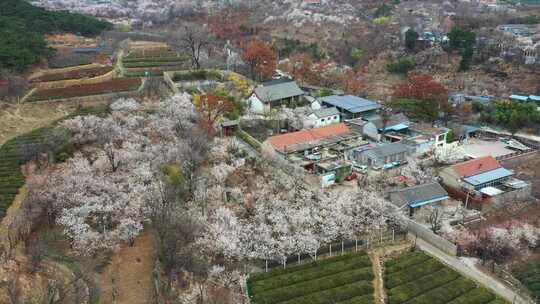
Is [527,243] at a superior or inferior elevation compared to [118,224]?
inferior

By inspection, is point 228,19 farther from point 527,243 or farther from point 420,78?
point 527,243

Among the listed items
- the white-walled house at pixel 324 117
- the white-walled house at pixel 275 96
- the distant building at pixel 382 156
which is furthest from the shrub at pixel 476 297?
the white-walled house at pixel 275 96

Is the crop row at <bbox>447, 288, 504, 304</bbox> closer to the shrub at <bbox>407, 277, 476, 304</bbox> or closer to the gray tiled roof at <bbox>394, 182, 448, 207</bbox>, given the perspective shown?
the shrub at <bbox>407, 277, 476, 304</bbox>

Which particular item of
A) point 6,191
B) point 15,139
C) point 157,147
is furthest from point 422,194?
point 15,139

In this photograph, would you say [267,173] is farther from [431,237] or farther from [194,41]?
[194,41]

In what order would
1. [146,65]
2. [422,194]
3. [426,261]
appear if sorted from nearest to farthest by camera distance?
[426,261] → [422,194] → [146,65]

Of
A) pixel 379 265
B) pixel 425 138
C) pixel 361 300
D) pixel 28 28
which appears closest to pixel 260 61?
pixel 425 138

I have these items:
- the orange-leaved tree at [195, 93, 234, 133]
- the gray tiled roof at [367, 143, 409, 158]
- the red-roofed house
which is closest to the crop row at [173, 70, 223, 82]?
the orange-leaved tree at [195, 93, 234, 133]
